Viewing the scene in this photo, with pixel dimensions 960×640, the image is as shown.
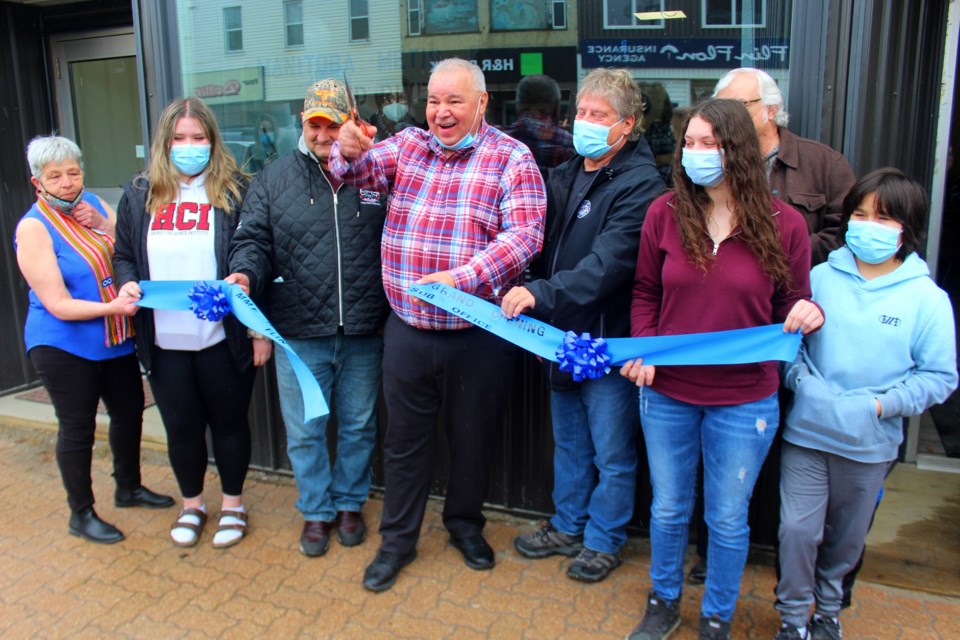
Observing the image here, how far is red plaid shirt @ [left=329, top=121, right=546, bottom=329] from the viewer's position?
291 centimetres

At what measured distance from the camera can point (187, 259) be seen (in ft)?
11.0

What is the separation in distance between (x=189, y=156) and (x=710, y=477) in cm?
249

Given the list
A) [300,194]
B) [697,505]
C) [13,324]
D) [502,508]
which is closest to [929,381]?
[697,505]

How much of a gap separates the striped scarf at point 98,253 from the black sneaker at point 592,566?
2.32 meters

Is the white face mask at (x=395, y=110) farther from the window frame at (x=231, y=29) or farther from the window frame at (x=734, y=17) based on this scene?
the window frame at (x=734, y=17)

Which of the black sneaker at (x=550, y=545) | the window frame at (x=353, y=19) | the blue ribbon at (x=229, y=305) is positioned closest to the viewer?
the blue ribbon at (x=229, y=305)

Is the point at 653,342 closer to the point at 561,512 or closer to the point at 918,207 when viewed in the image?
the point at 918,207

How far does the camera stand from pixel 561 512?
137 inches

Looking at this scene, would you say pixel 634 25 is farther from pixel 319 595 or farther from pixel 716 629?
pixel 319 595

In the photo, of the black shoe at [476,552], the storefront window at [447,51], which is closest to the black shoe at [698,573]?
the black shoe at [476,552]

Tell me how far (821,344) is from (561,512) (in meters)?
1.42

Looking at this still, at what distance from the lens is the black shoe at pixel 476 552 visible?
11.1 feet

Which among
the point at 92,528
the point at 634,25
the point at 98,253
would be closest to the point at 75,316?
the point at 98,253

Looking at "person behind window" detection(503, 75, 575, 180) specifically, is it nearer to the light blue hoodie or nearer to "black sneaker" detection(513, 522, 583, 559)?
the light blue hoodie
